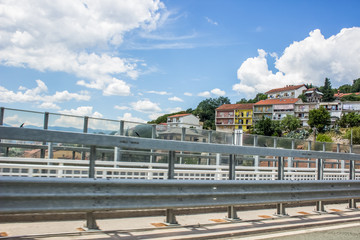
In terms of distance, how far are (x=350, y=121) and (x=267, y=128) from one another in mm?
26887

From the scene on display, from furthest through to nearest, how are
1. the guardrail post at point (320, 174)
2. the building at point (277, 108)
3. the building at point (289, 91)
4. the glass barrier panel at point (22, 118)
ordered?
the building at point (289, 91), the building at point (277, 108), the glass barrier panel at point (22, 118), the guardrail post at point (320, 174)

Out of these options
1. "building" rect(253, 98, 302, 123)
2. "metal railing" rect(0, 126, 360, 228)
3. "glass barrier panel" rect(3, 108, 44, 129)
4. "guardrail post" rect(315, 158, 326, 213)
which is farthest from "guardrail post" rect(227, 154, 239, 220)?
"building" rect(253, 98, 302, 123)

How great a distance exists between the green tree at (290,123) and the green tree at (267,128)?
3.04 meters

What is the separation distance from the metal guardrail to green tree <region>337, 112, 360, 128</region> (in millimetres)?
133684

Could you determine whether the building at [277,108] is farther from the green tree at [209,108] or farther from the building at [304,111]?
the green tree at [209,108]

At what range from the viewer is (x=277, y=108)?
15225 cm

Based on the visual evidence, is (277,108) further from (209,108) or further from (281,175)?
(281,175)

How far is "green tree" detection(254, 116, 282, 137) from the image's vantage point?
13712 centimetres

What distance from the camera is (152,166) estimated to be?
11625 mm

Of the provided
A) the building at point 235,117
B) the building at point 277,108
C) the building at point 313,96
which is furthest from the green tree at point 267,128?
the building at point 313,96

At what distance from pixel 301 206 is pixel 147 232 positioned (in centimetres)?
557

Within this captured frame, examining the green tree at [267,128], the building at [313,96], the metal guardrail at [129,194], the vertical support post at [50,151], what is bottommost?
the metal guardrail at [129,194]

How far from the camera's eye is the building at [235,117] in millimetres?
158875

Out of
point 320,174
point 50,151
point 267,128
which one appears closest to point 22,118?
point 50,151
